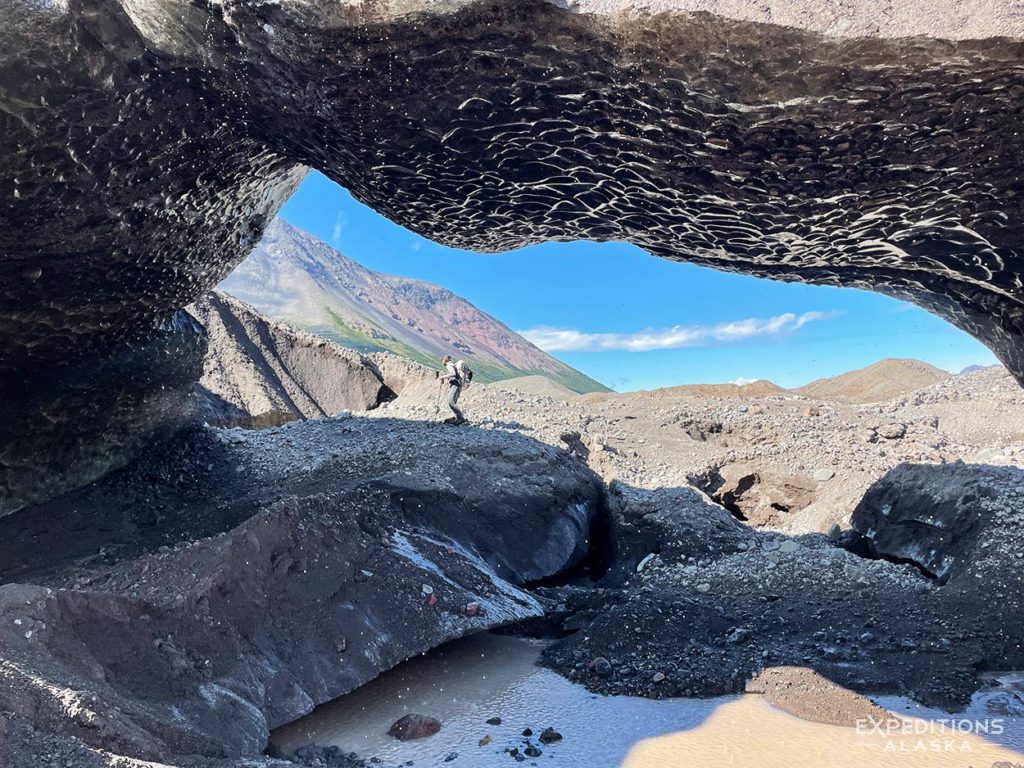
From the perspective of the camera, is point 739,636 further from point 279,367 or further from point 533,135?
point 279,367

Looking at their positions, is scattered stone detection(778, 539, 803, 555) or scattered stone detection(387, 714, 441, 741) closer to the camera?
scattered stone detection(387, 714, 441, 741)

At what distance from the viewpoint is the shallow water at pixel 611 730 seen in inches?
122

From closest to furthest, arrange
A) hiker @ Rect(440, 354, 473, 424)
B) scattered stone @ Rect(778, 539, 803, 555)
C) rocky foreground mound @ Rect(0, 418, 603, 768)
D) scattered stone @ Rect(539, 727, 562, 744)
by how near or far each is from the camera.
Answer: rocky foreground mound @ Rect(0, 418, 603, 768) → scattered stone @ Rect(539, 727, 562, 744) → scattered stone @ Rect(778, 539, 803, 555) → hiker @ Rect(440, 354, 473, 424)

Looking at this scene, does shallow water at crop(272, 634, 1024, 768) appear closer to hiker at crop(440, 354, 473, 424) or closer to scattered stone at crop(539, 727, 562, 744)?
scattered stone at crop(539, 727, 562, 744)

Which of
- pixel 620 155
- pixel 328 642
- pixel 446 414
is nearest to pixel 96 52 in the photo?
pixel 620 155

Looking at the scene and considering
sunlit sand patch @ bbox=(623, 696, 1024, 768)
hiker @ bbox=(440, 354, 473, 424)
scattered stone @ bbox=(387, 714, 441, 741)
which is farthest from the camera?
hiker @ bbox=(440, 354, 473, 424)

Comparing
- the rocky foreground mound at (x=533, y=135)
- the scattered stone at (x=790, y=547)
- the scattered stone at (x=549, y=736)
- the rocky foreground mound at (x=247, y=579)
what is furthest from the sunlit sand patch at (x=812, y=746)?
the scattered stone at (x=790, y=547)

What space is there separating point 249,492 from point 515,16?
5.23 meters

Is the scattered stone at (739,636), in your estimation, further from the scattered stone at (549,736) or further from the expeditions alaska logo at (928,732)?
the scattered stone at (549,736)

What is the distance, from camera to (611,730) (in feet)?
11.2

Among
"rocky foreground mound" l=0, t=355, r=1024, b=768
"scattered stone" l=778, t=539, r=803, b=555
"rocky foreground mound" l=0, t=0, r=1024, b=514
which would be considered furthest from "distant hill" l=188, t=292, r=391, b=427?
"scattered stone" l=778, t=539, r=803, b=555

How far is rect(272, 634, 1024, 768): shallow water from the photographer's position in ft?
10.1

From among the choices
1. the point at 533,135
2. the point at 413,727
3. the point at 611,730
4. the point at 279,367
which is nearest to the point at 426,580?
the point at 413,727

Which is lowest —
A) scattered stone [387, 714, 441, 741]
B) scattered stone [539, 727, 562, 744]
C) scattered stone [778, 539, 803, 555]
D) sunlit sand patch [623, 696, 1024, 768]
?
scattered stone [387, 714, 441, 741]
